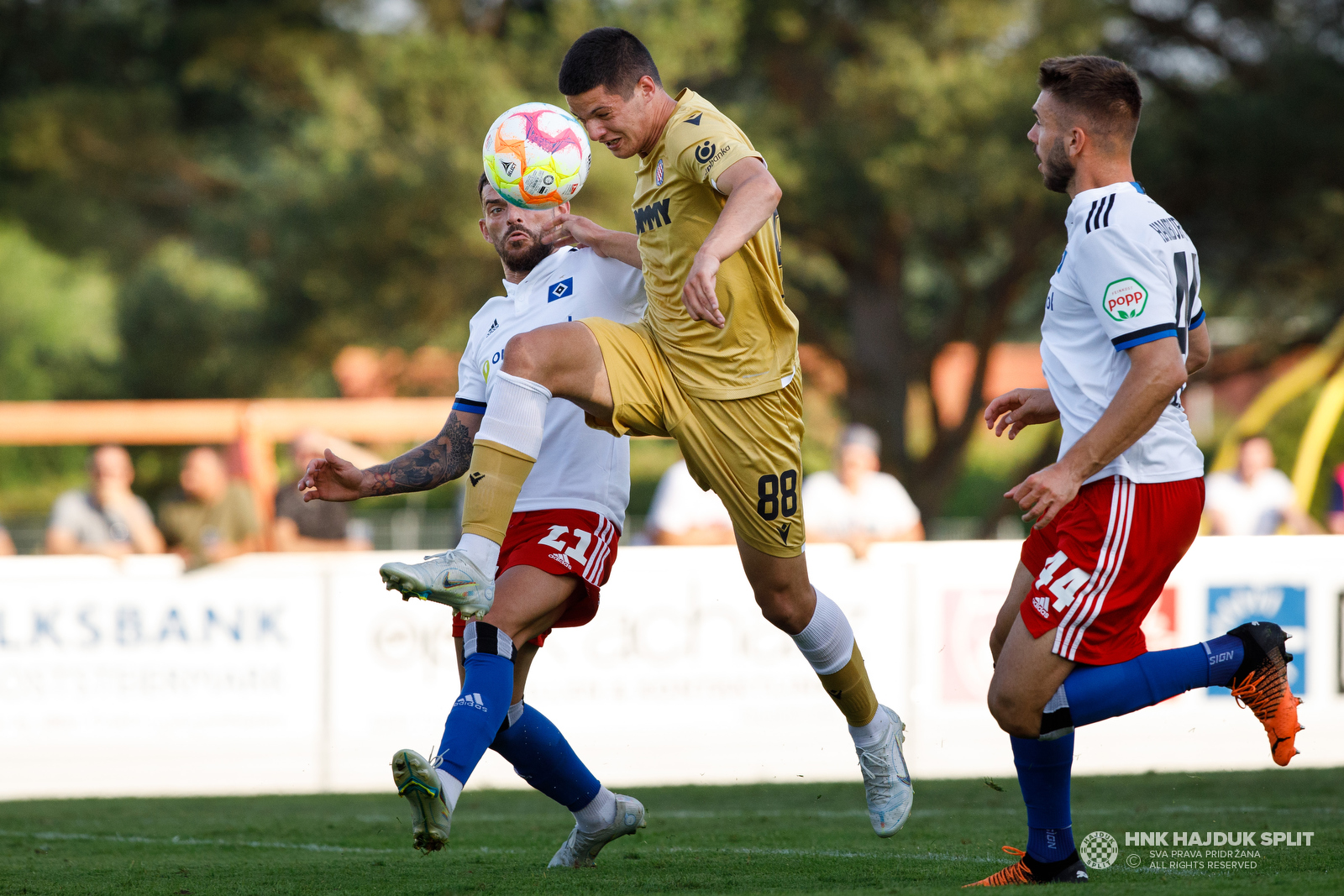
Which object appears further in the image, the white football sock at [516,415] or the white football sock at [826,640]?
the white football sock at [826,640]

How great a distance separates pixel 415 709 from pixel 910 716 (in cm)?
316

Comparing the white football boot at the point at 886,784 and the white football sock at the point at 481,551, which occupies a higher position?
the white football sock at the point at 481,551

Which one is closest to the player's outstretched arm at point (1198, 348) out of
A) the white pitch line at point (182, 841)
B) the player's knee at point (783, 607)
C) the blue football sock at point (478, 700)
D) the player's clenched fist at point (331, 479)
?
the player's knee at point (783, 607)

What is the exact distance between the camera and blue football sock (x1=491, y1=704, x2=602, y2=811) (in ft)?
16.6

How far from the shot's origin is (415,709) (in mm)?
9070

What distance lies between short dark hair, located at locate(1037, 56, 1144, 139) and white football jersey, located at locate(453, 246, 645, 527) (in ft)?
5.27

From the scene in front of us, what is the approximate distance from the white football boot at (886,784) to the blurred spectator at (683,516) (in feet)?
16.2

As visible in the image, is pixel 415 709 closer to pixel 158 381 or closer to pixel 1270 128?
pixel 1270 128

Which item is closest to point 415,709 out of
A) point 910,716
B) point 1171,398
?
point 910,716

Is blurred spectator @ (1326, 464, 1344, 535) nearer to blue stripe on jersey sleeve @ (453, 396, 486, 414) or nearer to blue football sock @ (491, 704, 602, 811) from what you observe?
blue football sock @ (491, 704, 602, 811)

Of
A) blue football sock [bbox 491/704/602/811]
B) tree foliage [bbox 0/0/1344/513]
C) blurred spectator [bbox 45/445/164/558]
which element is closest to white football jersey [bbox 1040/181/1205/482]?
blue football sock [bbox 491/704/602/811]

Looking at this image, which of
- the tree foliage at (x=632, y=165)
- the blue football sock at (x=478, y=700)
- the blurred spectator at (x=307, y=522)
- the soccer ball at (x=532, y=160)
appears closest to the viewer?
the blue football sock at (x=478, y=700)

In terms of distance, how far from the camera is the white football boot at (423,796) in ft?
12.4

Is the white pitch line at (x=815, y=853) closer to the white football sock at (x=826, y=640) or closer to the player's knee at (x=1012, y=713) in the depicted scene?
the white football sock at (x=826, y=640)
